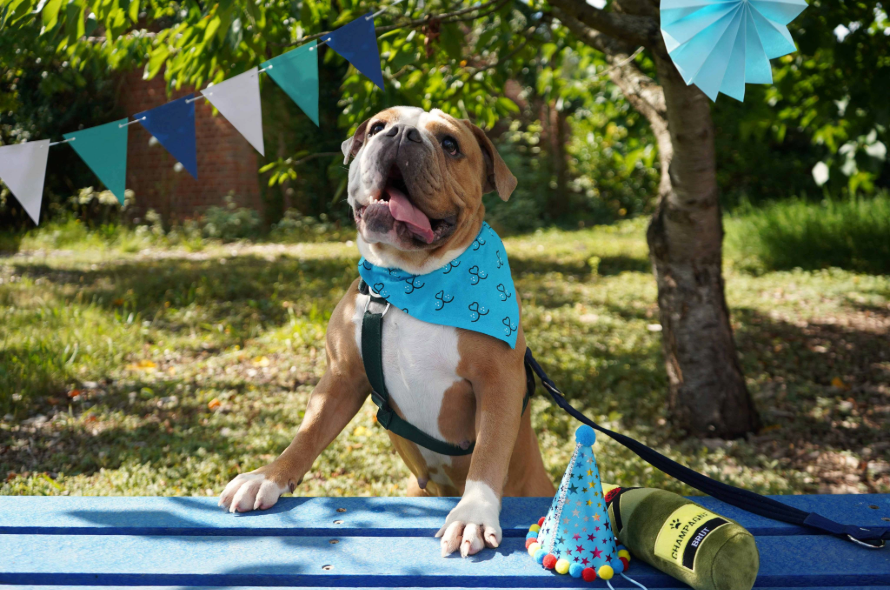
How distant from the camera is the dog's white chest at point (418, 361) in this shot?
203 cm

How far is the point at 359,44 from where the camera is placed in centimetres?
246

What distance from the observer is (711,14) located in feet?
5.79

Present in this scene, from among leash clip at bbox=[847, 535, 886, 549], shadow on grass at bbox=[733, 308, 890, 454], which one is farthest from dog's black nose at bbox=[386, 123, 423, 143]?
shadow on grass at bbox=[733, 308, 890, 454]

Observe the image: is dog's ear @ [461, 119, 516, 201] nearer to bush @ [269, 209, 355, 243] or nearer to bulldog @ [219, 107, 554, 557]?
bulldog @ [219, 107, 554, 557]

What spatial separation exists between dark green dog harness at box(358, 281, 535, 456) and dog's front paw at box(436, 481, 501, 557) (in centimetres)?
40

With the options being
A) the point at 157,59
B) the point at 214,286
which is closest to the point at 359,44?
the point at 157,59

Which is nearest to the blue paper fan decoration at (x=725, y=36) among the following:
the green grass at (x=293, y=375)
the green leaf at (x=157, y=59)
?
the green grass at (x=293, y=375)

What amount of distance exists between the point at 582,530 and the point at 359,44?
6.04ft

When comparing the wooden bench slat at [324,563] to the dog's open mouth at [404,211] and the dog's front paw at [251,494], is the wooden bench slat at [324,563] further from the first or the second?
the dog's open mouth at [404,211]

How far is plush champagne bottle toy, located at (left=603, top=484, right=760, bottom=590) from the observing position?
135 cm

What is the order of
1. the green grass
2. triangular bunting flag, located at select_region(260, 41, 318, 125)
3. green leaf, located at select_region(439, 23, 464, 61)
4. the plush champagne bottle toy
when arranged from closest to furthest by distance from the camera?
the plush champagne bottle toy → triangular bunting flag, located at select_region(260, 41, 318, 125) → green leaf, located at select_region(439, 23, 464, 61) → the green grass

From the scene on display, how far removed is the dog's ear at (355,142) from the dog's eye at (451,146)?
31 centimetres

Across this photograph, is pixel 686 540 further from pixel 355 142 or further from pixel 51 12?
pixel 51 12

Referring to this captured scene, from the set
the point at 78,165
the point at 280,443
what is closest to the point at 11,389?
the point at 280,443
